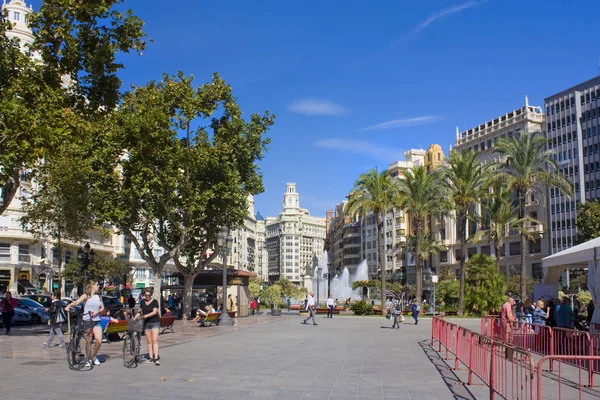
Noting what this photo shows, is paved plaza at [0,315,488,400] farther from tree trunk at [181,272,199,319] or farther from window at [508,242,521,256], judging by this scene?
window at [508,242,521,256]

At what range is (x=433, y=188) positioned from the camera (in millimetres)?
43750

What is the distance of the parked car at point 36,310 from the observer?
101ft

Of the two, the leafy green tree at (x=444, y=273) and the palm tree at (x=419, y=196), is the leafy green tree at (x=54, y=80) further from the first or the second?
the leafy green tree at (x=444, y=273)

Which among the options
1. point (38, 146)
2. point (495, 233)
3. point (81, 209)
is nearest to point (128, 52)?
point (38, 146)

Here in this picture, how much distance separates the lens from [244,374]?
12.0 metres

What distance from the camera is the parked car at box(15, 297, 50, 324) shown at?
101 feet

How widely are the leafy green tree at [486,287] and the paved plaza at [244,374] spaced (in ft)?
69.3

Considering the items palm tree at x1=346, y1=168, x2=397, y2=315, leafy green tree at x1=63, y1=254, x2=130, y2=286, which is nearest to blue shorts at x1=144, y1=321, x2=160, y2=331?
palm tree at x1=346, y1=168, x2=397, y2=315

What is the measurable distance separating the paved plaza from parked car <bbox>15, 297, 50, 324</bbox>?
41.5ft

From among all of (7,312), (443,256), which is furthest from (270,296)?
(443,256)

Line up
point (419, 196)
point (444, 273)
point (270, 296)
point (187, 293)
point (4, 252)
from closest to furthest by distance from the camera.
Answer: point (187, 293) → point (419, 196) → point (4, 252) → point (270, 296) → point (444, 273)

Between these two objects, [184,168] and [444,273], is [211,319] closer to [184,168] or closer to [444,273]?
[184,168]

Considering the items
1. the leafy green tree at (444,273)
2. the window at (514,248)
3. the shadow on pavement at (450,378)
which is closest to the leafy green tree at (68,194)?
the shadow on pavement at (450,378)

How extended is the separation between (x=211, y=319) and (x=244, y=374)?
1710cm
